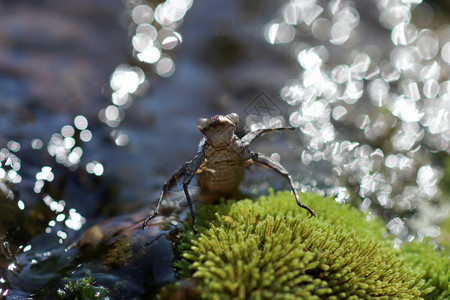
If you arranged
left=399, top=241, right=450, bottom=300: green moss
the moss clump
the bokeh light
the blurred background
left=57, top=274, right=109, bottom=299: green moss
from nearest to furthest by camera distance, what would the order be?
the moss clump < left=57, top=274, right=109, bottom=299: green moss < left=399, top=241, right=450, bottom=300: green moss < the blurred background < the bokeh light

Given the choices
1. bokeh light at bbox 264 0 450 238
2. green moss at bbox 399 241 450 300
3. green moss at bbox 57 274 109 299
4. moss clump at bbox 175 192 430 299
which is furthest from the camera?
bokeh light at bbox 264 0 450 238

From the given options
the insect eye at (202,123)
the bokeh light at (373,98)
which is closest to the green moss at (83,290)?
the insect eye at (202,123)

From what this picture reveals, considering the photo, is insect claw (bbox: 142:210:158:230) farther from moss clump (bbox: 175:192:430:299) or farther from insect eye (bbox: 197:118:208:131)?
insect eye (bbox: 197:118:208:131)

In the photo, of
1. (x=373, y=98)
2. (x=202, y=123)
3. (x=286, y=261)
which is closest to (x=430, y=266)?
(x=286, y=261)

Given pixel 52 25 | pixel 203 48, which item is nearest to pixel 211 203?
pixel 203 48

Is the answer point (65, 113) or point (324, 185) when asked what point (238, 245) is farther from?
point (65, 113)

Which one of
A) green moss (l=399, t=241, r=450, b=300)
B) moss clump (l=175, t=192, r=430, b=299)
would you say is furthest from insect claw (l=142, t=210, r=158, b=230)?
green moss (l=399, t=241, r=450, b=300)
